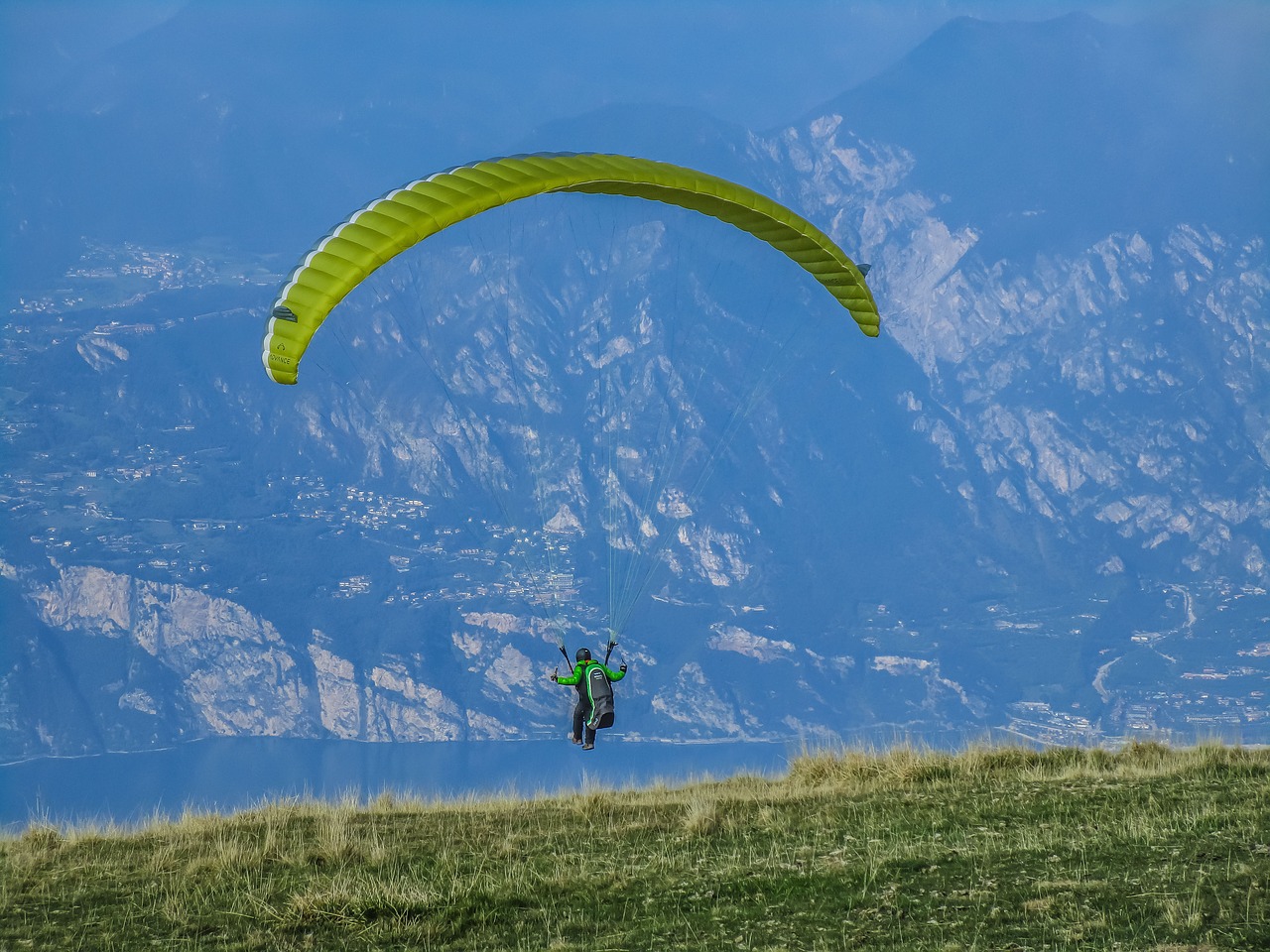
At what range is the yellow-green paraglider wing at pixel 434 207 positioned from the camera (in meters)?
19.5

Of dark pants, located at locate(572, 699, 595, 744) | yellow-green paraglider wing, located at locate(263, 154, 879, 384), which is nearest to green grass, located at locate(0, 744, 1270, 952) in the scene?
dark pants, located at locate(572, 699, 595, 744)

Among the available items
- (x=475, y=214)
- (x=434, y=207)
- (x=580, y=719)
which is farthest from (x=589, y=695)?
(x=434, y=207)

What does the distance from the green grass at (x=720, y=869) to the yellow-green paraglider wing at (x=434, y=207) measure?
6.37m

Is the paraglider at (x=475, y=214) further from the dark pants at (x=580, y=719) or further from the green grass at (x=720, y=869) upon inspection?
the green grass at (x=720, y=869)

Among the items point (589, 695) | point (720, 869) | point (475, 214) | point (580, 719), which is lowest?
point (720, 869)

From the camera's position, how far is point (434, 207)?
1986 centimetres

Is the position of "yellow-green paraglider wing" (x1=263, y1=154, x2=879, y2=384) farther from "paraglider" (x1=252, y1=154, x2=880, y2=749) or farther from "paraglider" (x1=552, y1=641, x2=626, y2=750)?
"paraglider" (x1=552, y1=641, x2=626, y2=750)

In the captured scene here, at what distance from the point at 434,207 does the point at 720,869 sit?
385 inches

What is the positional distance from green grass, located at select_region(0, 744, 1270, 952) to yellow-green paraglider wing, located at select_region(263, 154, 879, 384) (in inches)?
251

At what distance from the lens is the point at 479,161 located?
20.6 metres

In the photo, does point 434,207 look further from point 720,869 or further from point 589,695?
point 720,869

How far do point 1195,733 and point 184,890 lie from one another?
15119 mm

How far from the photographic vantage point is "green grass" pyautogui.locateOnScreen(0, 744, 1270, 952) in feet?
43.0

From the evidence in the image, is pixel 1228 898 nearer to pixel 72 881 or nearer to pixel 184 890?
pixel 184 890
